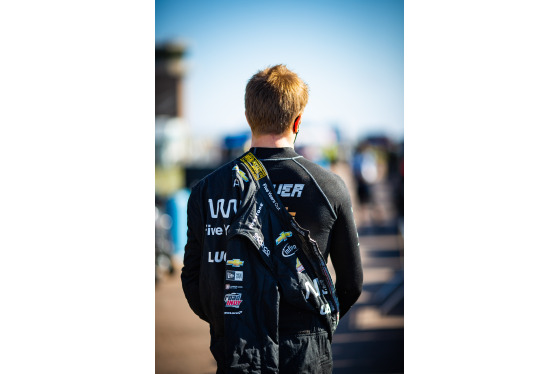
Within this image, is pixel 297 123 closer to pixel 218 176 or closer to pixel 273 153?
pixel 273 153

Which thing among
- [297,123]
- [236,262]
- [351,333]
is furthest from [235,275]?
[351,333]

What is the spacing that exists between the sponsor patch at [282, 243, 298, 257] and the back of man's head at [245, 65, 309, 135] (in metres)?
0.40

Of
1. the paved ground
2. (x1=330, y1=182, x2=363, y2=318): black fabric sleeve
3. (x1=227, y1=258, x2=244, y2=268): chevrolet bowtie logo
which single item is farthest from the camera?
the paved ground

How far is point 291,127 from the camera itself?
1718mm

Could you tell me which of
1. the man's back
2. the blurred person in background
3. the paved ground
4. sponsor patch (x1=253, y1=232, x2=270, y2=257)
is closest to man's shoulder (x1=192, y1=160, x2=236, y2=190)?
the blurred person in background

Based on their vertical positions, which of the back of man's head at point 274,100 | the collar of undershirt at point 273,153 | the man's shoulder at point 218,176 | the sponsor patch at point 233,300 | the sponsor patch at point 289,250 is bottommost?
the sponsor patch at point 233,300

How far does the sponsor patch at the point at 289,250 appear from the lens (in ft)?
5.39

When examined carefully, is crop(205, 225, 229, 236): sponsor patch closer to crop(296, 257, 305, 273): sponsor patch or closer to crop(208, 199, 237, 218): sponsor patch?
crop(208, 199, 237, 218): sponsor patch

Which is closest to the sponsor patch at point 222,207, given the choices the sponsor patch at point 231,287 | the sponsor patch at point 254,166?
the sponsor patch at point 254,166

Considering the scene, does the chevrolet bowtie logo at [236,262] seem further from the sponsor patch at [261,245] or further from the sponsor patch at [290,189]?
the sponsor patch at [290,189]

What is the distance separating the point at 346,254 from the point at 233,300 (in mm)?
447

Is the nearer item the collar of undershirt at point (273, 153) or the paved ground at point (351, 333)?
the collar of undershirt at point (273, 153)

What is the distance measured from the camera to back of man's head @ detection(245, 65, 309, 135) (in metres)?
1.67
